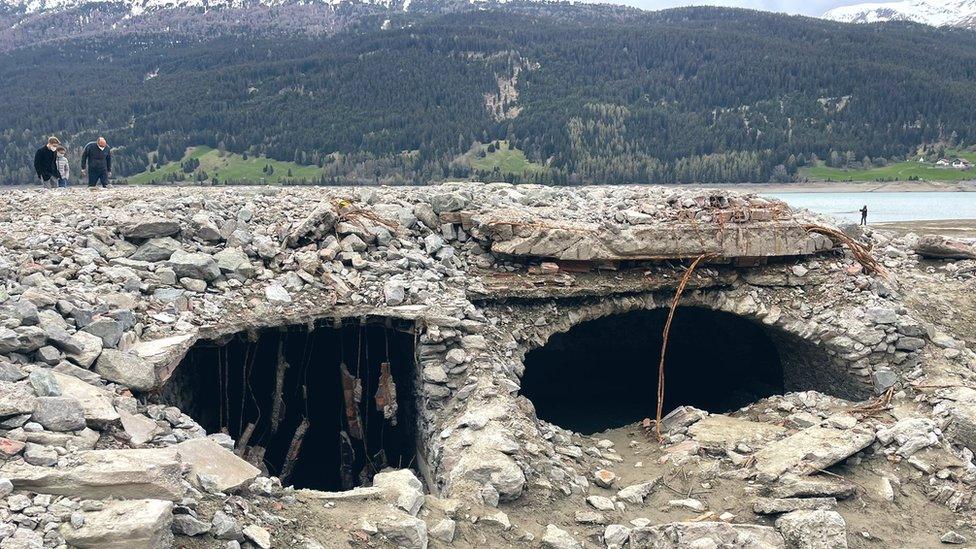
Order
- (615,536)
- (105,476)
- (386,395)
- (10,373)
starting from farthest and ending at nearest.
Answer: (386,395)
(615,536)
(10,373)
(105,476)

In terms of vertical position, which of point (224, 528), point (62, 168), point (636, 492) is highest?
point (62, 168)

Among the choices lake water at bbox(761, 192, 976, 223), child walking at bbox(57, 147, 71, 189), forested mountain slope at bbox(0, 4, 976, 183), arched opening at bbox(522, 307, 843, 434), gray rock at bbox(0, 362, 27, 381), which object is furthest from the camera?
forested mountain slope at bbox(0, 4, 976, 183)

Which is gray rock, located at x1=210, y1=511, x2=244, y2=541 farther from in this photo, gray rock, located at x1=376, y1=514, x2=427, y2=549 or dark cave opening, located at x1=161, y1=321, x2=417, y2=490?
dark cave opening, located at x1=161, y1=321, x2=417, y2=490

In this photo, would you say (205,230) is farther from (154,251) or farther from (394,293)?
(394,293)

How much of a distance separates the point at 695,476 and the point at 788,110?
325 feet

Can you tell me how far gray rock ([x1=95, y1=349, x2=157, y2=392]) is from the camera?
7.99m

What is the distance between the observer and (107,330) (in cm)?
844

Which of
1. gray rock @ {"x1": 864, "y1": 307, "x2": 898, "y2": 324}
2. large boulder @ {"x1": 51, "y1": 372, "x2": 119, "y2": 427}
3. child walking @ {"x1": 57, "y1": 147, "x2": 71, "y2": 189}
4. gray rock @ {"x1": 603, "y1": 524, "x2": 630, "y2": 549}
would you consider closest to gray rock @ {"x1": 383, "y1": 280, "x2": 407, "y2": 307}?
large boulder @ {"x1": 51, "y1": 372, "x2": 119, "y2": 427}

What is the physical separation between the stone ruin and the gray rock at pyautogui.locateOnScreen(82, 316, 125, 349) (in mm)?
26

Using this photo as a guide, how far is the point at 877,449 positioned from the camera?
952 cm

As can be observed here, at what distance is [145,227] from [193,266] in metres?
1.14

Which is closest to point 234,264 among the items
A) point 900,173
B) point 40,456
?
point 40,456

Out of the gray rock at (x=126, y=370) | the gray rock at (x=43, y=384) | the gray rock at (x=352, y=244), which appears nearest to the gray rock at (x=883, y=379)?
the gray rock at (x=352, y=244)

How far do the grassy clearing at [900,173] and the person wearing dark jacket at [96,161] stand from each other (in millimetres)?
80793
